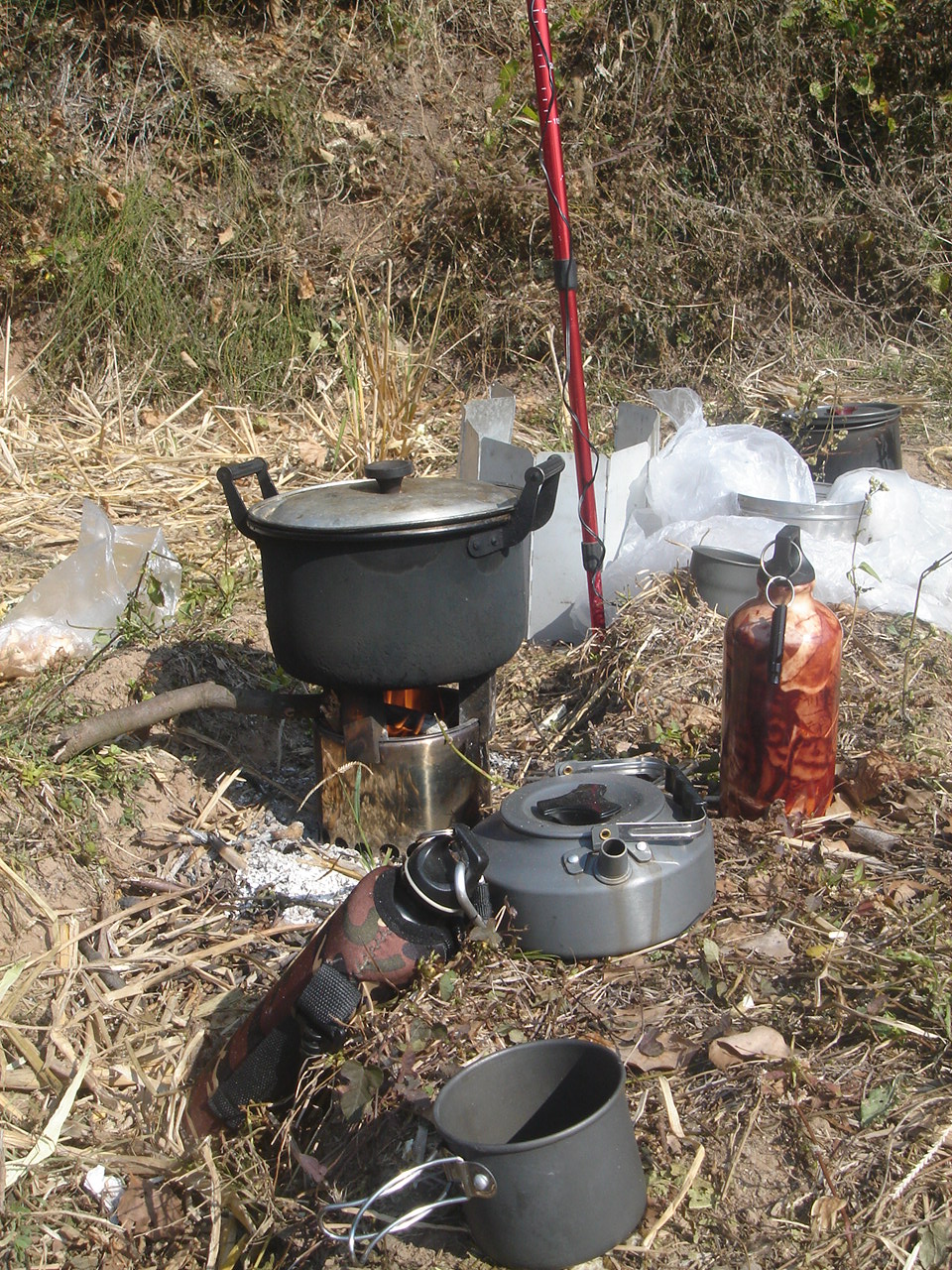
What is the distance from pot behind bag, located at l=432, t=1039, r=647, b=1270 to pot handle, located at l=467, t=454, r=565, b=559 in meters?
1.24

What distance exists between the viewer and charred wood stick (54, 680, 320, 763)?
9.38ft

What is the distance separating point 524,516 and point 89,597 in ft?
5.68

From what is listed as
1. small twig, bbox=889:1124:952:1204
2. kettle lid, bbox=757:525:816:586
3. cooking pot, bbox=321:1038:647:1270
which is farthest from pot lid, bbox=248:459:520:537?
small twig, bbox=889:1124:952:1204

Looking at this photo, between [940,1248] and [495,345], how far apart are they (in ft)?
17.6

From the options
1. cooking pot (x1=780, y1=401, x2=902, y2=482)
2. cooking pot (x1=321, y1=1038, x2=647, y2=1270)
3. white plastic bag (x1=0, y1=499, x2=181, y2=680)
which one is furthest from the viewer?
cooking pot (x1=780, y1=401, x2=902, y2=482)

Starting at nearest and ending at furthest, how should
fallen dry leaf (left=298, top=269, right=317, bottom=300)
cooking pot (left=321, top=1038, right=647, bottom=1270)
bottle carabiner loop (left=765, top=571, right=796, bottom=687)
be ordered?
1. cooking pot (left=321, top=1038, right=647, bottom=1270)
2. bottle carabiner loop (left=765, top=571, right=796, bottom=687)
3. fallen dry leaf (left=298, top=269, right=317, bottom=300)

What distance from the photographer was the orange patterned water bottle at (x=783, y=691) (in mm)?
2391

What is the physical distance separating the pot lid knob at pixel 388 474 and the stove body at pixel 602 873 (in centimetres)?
87

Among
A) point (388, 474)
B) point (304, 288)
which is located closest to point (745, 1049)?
point (388, 474)

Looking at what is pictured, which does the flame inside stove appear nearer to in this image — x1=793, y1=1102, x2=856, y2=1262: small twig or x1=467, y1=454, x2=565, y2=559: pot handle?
x1=467, y1=454, x2=565, y2=559: pot handle

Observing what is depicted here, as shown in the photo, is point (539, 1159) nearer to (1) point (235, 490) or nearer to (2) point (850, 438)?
(1) point (235, 490)

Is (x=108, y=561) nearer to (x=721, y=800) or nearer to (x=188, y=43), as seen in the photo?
(x=721, y=800)

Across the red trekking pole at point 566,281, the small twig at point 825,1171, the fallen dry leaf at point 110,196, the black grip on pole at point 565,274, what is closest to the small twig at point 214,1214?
the small twig at point 825,1171

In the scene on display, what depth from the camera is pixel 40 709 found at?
10.2ft
